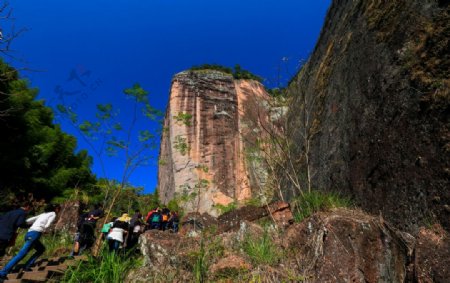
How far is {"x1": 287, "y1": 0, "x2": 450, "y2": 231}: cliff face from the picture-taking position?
5.35 meters

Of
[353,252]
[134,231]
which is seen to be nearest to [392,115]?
[353,252]

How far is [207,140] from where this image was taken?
97.7ft

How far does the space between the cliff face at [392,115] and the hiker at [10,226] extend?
6201 mm

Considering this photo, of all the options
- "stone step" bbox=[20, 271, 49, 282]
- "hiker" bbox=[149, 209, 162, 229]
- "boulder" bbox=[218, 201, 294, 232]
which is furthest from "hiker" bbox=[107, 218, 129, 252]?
Result: "hiker" bbox=[149, 209, 162, 229]

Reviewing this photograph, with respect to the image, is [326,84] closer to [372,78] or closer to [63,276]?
[372,78]

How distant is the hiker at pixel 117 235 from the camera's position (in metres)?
7.11

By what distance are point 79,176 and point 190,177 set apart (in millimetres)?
9490

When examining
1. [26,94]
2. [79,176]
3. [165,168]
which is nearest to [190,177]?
[165,168]

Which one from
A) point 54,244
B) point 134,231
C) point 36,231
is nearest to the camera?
point 36,231

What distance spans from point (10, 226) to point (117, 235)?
2088 millimetres

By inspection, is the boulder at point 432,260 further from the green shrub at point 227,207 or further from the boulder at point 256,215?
the green shrub at point 227,207

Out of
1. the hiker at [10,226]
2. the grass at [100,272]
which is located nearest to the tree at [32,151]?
the hiker at [10,226]

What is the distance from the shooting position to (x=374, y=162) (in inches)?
285

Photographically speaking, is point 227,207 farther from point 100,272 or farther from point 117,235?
point 100,272
